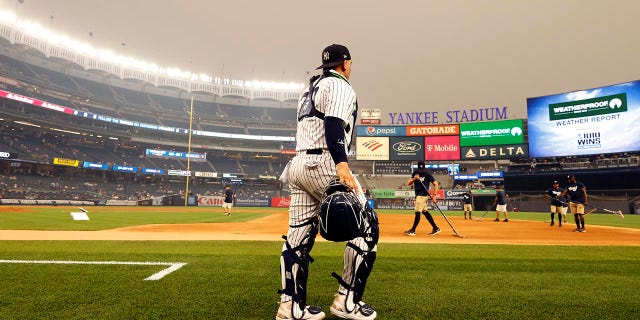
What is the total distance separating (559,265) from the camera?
5.14 meters

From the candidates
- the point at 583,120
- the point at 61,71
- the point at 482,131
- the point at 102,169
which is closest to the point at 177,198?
the point at 102,169

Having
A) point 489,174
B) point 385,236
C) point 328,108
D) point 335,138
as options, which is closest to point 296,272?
point 335,138

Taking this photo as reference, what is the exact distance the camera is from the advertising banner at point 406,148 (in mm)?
45188

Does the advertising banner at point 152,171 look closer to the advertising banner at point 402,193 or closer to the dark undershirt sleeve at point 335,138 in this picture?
the advertising banner at point 402,193

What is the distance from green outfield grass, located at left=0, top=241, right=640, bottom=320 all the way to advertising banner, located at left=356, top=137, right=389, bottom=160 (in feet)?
132

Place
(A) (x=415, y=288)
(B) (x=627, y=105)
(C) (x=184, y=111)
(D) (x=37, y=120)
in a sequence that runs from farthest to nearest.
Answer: (C) (x=184, y=111)
(D) (x=37, y=120)
(B) (x=627, y=105)
(A) (x=415, y=288)

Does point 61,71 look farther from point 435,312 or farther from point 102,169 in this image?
point 435,312

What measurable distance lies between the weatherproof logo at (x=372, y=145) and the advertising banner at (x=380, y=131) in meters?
1.07

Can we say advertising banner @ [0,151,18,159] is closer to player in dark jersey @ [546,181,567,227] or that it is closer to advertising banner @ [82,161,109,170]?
advertising banner @ [82,161,109,170]

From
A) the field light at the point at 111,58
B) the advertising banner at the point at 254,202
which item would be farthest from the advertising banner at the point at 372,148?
the field light at the point at 111,58

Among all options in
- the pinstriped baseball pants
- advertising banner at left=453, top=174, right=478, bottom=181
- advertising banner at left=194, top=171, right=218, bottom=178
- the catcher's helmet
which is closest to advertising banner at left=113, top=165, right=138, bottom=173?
advertising banner at left=194, top=171, right=218, bottom=178

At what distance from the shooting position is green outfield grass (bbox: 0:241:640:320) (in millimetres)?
2826

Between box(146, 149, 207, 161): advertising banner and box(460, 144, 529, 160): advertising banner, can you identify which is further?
box(146, 149, 207, 161): advertising banner

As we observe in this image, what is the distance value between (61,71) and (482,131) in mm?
63746
